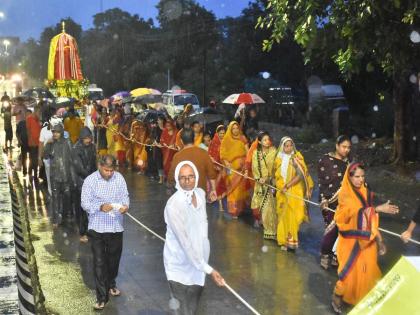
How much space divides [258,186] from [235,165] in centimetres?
186

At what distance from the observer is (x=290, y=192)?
9.38m

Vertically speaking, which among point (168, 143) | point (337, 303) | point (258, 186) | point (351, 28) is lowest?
point (337, 303)

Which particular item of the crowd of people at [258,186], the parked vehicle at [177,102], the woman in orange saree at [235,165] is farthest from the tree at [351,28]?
the parked vehicle at [177,102]

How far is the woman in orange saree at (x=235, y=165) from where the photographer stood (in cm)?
1205

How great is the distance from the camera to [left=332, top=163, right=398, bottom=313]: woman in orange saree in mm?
6469

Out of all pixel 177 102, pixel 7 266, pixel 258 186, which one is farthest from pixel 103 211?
pixel 177 102

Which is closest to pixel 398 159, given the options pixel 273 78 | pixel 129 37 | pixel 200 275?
pixel 200 275

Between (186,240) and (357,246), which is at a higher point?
(186,240)

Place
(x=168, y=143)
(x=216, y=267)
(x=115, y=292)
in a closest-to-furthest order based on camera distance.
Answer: (x=115, y=292), (x=216, y=267), (x=168, y=143)

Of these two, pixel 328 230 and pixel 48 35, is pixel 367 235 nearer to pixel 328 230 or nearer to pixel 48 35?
pixel 328 230

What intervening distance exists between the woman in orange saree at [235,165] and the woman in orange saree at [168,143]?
3.44 metres

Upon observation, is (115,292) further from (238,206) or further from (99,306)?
(238,206)

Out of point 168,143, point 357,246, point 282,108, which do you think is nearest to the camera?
point 357,246

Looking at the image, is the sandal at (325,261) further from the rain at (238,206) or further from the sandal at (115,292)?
the sandal at (115,292)
